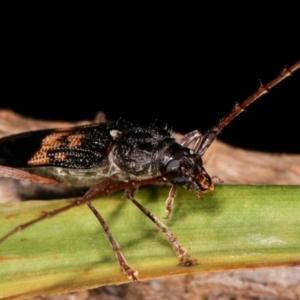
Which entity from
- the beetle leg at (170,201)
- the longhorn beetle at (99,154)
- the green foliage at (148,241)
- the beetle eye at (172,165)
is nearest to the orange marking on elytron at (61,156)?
the longhorn beetle at (99,154)

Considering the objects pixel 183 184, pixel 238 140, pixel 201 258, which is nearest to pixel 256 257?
pixel 201 258

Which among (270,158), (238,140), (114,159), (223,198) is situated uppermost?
(238,140)

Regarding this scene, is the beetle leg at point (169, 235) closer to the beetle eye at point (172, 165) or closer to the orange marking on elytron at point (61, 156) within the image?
the beetle eye at point (172, 165)

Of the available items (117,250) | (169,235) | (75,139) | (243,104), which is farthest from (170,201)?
(75,139)

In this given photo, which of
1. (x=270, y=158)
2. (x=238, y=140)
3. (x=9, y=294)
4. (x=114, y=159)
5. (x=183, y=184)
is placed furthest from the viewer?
(x=238, y=140)

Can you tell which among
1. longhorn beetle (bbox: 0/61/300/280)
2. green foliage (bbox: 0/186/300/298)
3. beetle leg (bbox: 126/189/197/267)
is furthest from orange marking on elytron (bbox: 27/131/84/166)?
beetle leg (bbox: 126/189/197/267)

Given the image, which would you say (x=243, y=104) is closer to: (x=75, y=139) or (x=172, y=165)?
(x=172, y=165)

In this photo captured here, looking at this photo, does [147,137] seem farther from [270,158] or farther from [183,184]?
[270,158]
